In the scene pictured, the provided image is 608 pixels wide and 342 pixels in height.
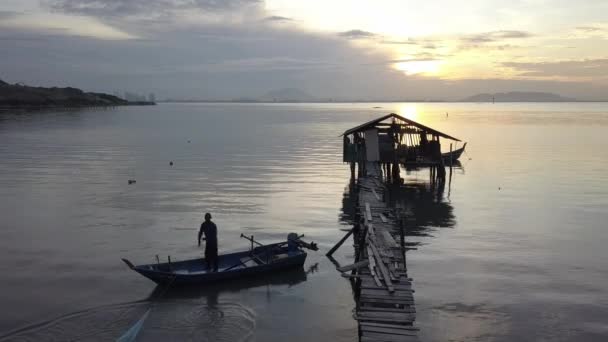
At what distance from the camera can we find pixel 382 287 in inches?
528

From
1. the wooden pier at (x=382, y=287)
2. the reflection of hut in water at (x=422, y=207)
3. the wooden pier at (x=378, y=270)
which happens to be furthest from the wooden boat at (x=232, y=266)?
the reflection of hut in water at (x=422, y=207)

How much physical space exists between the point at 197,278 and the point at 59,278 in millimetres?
4829

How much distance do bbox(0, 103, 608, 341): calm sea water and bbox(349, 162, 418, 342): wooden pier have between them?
137 cm

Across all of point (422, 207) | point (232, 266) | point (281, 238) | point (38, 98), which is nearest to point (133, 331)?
point (232, 266)

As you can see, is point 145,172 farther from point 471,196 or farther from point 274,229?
point 471,196

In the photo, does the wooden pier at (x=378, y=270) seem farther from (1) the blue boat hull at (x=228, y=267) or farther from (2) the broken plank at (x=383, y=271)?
(1) the blue boat hull at (x=228, y=267)

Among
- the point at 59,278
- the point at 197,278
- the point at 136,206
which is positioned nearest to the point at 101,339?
the point at 197,278

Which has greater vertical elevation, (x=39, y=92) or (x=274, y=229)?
(x=39, y=92)

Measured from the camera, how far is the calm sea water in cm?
1420

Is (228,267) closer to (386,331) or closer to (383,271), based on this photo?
(383,271)

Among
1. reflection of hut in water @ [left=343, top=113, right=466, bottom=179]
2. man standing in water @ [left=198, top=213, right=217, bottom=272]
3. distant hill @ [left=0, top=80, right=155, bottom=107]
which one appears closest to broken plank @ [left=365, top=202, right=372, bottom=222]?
man standing in water @ [left=198, top=213, right=217, bottom=272]

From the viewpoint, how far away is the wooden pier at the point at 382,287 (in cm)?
1148

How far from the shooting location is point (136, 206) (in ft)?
92.6

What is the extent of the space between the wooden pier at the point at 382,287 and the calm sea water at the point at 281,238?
1369mm
